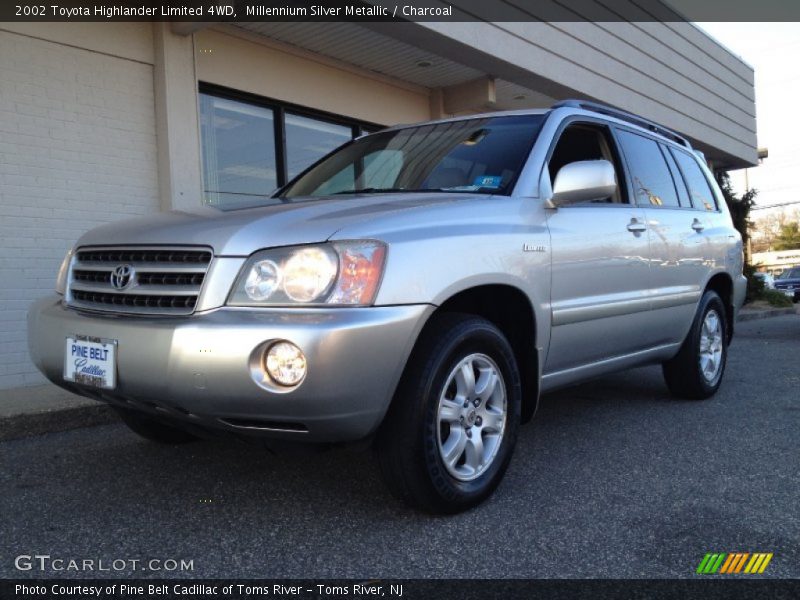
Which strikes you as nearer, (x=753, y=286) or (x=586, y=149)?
(x=586, y=149)

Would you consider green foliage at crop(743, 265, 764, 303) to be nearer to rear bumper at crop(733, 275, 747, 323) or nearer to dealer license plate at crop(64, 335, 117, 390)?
rear bumper at crop(733, 275, 747, 323)

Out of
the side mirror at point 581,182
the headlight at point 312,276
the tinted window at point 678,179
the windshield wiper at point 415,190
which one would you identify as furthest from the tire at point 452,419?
the tinted window at point 678,179

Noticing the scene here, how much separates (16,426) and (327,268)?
296cm

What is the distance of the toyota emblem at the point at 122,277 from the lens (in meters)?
2.74

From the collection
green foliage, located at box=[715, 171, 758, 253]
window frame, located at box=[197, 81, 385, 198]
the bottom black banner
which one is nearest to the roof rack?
the bottom black banner

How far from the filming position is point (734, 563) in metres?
2.38

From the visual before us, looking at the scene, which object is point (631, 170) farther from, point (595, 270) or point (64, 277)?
point (64, 277)

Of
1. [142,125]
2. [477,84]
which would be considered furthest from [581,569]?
[477,84]

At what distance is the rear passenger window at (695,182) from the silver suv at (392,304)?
46.4 inches

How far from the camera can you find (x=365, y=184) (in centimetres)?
377

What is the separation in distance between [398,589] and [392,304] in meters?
0.92

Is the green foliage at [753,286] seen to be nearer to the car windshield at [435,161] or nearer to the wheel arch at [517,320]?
the car windshield at [435,161]

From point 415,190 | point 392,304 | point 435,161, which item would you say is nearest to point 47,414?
point 415,190

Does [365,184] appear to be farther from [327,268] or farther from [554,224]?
[327,268]
